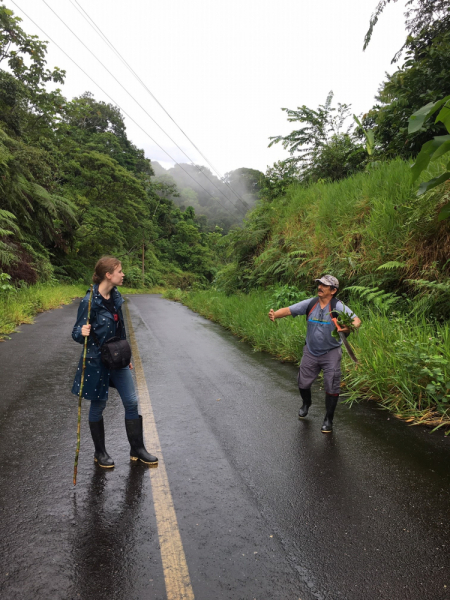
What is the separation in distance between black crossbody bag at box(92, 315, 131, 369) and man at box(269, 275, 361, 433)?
2116 mm

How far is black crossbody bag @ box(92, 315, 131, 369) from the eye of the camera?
3521mm

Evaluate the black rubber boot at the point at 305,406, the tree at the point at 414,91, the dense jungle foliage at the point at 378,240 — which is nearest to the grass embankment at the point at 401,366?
the dense jungle foliage at the point at 378,240

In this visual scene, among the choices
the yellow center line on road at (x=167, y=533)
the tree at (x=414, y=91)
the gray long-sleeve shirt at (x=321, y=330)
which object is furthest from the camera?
the tree at (x=414, y=91)

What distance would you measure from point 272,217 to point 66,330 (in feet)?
25.9

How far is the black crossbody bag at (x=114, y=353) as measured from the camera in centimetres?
352

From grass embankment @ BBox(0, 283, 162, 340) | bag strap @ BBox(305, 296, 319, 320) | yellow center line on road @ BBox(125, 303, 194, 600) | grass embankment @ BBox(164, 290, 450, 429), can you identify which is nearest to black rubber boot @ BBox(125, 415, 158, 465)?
yellow center line on road @ BBox(125, 303, 194, 600)

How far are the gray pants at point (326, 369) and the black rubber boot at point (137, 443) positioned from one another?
2024mm

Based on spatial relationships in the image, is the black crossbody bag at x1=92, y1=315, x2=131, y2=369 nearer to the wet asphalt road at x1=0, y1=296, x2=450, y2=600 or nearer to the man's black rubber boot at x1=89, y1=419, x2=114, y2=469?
the man's black rubber boot at x1=89, y1=419, x2=114, y2=469

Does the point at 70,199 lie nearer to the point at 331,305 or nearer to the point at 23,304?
the point at 23,304

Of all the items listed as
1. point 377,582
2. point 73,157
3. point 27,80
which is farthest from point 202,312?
point 73,157

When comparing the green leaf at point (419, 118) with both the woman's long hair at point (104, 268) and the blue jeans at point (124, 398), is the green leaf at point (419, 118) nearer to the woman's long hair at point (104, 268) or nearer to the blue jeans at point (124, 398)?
the woman's long hair at point (104, 268)

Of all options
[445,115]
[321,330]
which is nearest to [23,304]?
[321,330]

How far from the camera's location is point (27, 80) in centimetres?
2498

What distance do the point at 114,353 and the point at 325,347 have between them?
2395 mm
